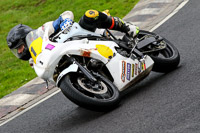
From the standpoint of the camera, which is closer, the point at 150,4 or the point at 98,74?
the point at 98,74

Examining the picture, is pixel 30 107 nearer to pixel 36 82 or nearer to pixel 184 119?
pixel 36 82

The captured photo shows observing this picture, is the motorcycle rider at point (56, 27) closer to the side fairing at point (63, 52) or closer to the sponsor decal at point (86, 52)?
the side fairing at point (63, 52)

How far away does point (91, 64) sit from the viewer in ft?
21.1

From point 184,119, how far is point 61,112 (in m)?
2.50

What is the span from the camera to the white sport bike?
6004mm

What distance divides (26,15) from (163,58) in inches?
363

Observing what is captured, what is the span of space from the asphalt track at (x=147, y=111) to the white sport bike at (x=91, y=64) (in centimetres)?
22

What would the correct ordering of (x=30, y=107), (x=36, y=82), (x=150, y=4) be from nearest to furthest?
(x=30, y=107), (x=36, y=82), (x=150, y=4)

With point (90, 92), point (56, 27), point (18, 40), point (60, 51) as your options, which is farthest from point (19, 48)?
point (90, 92)

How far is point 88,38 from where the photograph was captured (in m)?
6.71

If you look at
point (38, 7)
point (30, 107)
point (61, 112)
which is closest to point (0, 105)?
point (30, 107)

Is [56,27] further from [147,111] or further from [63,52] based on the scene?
[147,111]

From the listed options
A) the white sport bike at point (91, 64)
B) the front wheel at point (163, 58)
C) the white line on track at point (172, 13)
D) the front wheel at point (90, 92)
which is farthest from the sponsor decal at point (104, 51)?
the white line on track at point (172, 13)

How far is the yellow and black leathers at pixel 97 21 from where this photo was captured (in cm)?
661
